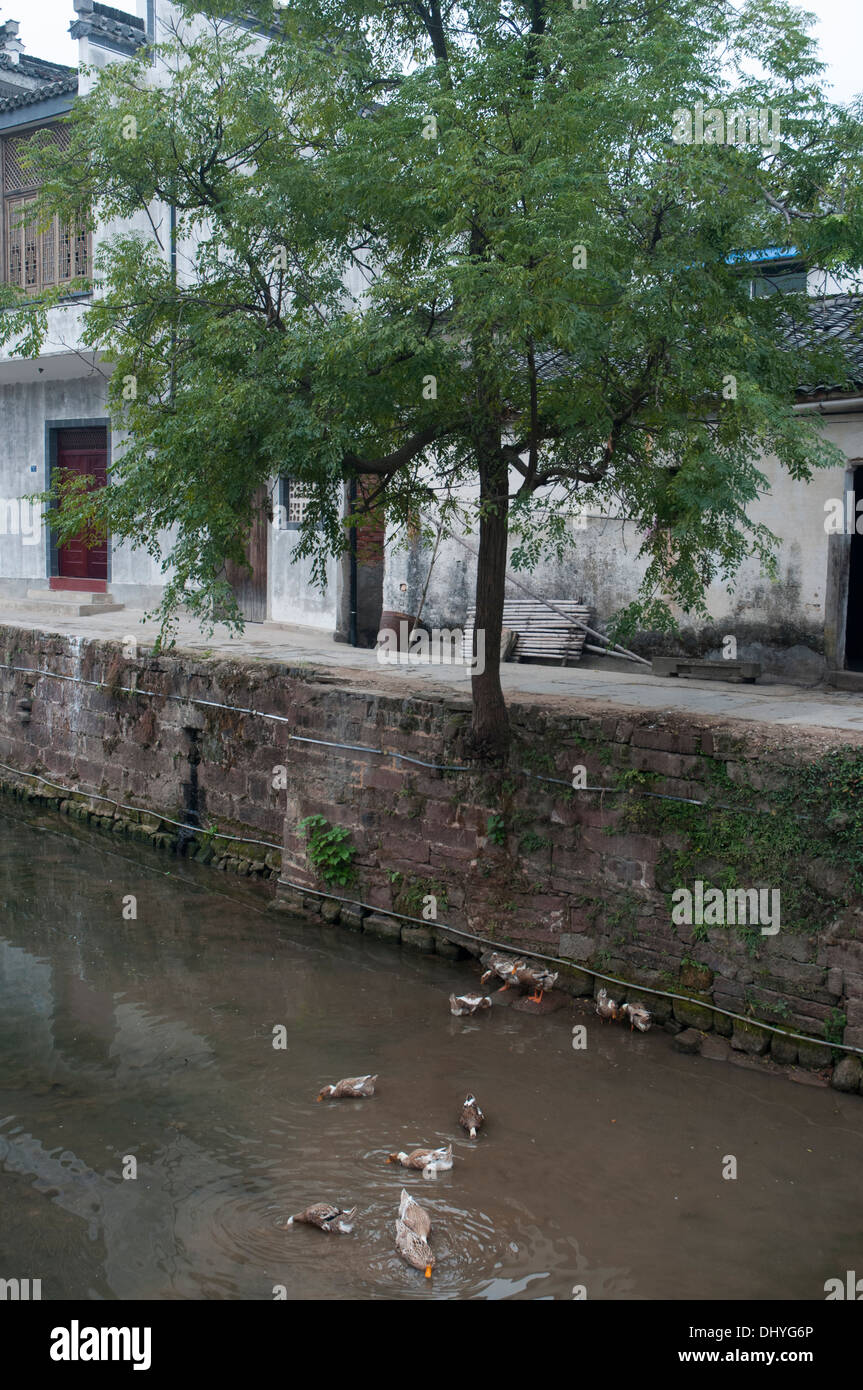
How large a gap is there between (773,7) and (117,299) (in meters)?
4.99

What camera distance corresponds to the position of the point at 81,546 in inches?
754

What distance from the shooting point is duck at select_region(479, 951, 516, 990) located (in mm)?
8742

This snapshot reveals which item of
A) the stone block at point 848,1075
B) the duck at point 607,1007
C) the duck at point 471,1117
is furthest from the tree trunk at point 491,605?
the stone block at point 848,1075

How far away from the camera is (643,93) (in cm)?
708

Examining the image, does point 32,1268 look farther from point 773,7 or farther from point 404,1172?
point 773,7

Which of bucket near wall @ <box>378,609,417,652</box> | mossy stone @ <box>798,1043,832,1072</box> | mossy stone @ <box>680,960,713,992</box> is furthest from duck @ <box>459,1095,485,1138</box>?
bucket near wall @ <box>378,609,417,652</box>

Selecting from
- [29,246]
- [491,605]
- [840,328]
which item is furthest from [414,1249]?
[29,246]

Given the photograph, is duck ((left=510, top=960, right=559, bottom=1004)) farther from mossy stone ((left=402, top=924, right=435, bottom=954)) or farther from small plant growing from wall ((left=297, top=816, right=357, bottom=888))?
small plant growing from wall ((left=297, top=816, right=357, bottom=888))

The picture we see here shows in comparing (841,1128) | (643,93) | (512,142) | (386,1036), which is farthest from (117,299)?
(841,1128)

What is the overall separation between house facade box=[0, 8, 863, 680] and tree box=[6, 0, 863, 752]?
0.75 meters

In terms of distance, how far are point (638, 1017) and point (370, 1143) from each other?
2.23 meters

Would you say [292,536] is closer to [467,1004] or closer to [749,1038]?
[467,1004]

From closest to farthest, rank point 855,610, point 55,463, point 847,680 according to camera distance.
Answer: point 847,680 → point 855,610 → point 55,463
